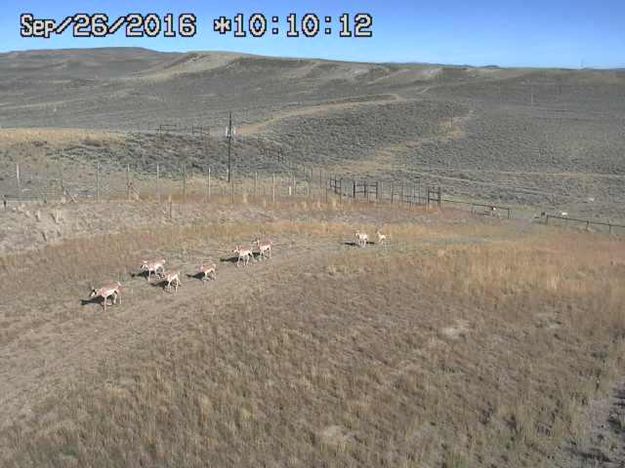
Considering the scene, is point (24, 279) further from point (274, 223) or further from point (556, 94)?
point (556, 94)

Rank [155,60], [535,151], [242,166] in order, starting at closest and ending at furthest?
1. [242,166]
2. [535,151]
3. [155,60]

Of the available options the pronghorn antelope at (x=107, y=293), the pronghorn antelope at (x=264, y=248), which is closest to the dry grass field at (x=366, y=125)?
the pronghorn antelope at (x=264, y=248)

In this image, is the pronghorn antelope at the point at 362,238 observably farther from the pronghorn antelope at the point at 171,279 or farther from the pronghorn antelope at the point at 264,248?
the pronghorn antelope at the point at 171,279

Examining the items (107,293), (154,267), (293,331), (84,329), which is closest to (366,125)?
(154,267)

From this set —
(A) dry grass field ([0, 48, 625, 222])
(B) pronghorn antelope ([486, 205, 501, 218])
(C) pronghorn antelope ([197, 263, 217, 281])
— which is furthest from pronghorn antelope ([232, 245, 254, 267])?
(B) pronghorn antelope ([486, 205, 501, 218])

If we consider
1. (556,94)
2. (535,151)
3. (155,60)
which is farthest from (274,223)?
(155,60)

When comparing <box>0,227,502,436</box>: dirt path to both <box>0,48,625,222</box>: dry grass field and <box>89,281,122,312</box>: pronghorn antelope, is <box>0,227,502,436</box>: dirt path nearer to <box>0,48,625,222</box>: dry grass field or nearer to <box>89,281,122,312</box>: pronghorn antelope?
<box>89,281,122,312</box>: pronghorn antelope
